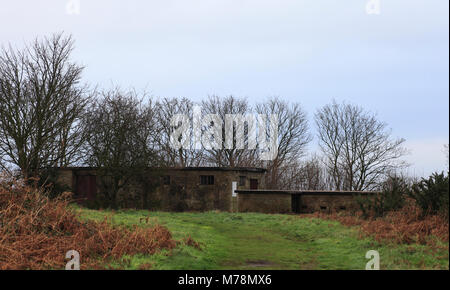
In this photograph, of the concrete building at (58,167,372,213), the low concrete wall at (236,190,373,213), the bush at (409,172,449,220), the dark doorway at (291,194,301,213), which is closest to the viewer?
the bush at (409,172,449,220)

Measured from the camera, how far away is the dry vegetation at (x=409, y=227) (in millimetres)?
11219

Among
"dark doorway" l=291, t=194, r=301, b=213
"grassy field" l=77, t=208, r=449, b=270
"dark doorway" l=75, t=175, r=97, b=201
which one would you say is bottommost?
"grassy field" l=77, t=208, r=449, b=270

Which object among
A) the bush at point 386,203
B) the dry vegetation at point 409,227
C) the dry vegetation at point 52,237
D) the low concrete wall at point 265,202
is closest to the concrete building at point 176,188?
the low concrete wall at point 265,202

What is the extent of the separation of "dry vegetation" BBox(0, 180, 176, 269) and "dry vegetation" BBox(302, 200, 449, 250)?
5.84 m

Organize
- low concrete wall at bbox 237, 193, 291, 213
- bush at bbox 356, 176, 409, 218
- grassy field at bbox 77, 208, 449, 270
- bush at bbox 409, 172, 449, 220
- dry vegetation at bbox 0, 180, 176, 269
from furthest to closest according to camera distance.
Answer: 1. low concrete wall at bbox 237, 193, 291, 213
2. bush at bbox 356, 176, 409, 218
3. bush at bbox 409, 172, 449, 220
4. dry vegetation at bbox 0, 180, 176, 269
5. grassy field at bbox 77, 208, 449, 270

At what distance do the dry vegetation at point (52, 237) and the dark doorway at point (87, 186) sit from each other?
17.4m

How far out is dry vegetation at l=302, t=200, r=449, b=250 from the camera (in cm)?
1122

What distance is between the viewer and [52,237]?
10.6 metres

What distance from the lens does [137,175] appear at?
91.4 ft

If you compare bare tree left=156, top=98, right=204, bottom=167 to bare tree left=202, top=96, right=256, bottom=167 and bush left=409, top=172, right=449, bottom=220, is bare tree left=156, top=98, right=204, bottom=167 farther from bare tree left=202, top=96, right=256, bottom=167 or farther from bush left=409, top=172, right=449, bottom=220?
bush left=409, top=172, right=449, bottom=220

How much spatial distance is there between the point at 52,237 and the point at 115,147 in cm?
1669

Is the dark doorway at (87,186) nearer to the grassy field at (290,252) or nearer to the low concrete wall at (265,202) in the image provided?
the low concrete wall at (265,202)

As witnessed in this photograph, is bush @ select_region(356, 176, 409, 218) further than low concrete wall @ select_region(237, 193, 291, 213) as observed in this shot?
No

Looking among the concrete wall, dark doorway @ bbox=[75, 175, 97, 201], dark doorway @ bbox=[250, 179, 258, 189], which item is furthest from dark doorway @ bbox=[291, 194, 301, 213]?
dark doorway @ bbox=[75, 175, 97, 201]
